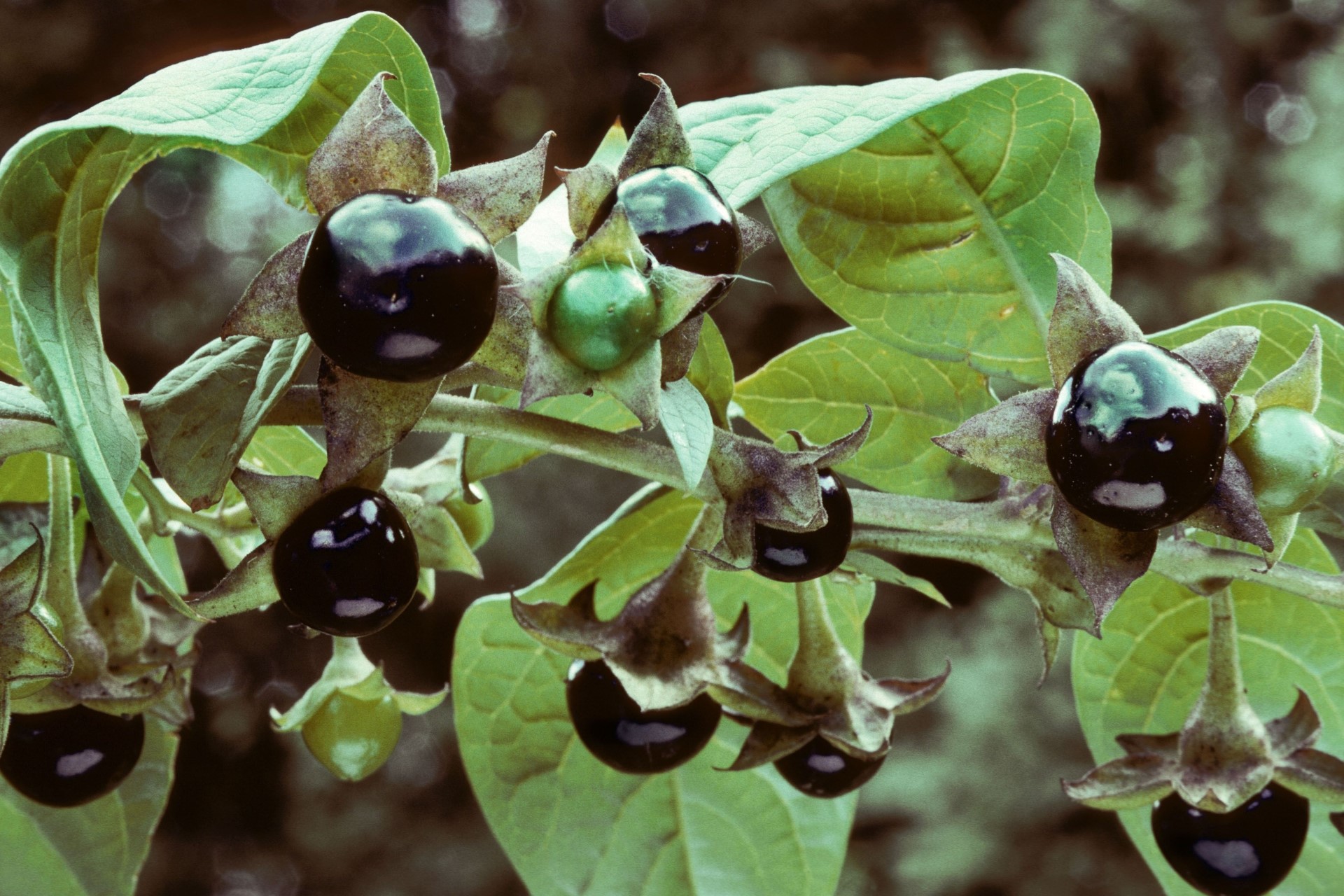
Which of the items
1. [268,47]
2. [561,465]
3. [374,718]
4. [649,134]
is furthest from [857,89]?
[561,465]

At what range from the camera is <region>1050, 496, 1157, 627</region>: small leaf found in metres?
0.48

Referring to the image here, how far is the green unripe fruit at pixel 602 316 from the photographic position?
0.42 meters

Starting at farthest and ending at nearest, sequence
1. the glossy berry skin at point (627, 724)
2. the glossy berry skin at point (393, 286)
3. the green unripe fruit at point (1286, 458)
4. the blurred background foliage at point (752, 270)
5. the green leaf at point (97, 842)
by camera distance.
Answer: the blurred background foliage at point (752, 270), the green leaf at point (97, 842), the glossy berry skin at point (627, 724), the green unripe fruit at point (1286, 458), the glossy berry skin at point (393, 286)

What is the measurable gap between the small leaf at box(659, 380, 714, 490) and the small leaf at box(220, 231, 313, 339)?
0.13 meters

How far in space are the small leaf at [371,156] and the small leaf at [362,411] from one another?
0.06 meters

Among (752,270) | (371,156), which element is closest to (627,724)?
(371,156)

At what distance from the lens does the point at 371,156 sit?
0.44 meters

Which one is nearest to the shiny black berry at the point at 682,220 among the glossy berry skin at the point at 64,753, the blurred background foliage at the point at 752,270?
the glossy berry skin at the point at 64,753

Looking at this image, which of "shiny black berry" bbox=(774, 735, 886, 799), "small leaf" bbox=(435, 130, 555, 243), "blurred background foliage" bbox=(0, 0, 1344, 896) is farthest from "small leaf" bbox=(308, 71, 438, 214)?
"blurred background foliage" bbox=(0, 0, 1344, 896)

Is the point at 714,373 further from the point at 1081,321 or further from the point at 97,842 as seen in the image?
the point at 97,842

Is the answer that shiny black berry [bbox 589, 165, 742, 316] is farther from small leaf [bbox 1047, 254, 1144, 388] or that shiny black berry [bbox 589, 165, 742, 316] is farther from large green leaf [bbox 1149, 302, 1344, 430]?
large green leaf [bbox 1149, 302, 1344, 430]

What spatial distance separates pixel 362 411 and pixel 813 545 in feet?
0.63

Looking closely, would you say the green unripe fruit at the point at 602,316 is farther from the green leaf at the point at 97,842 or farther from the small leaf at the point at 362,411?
the green leaf at the point at 97,842

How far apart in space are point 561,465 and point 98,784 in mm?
1795
